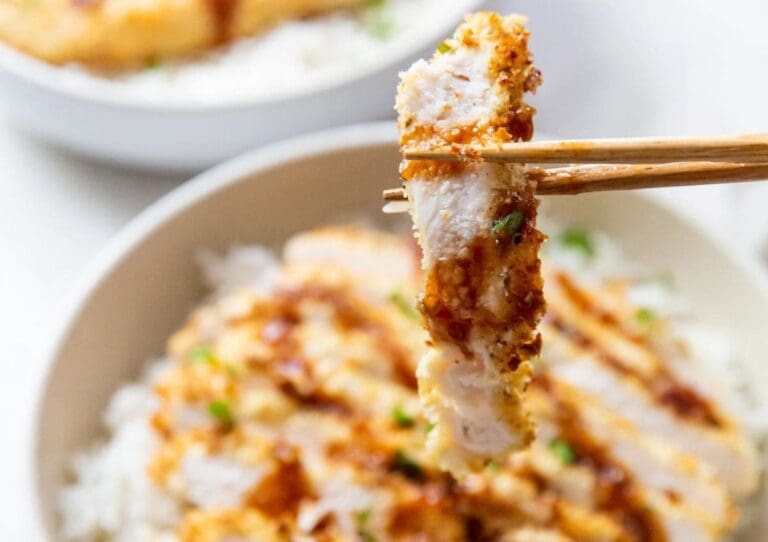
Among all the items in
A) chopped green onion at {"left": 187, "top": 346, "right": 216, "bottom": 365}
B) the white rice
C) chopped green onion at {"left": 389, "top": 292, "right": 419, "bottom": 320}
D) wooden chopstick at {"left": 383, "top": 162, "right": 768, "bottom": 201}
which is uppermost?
the white rice

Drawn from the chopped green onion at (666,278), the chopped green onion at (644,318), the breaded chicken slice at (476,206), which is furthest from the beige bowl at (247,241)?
the breaded chicken slice at (476,206)

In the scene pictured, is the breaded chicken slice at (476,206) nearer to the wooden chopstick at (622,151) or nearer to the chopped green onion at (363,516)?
the wooden chopstick at (622,151)

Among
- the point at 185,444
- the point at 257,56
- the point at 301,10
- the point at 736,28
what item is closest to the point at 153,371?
the point at 185,444

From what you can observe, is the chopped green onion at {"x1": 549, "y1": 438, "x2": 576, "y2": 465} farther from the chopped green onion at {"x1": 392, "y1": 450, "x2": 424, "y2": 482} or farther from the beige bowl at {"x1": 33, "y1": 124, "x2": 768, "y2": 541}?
the beige bowl at {"x1": 33, "y1": 124, "x2": 768, "y2": 541}

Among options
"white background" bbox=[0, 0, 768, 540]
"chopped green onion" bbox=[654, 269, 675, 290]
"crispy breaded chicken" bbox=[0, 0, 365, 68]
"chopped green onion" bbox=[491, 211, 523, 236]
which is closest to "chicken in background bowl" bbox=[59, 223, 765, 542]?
"chopped green onion" bbox=[654, 269, 675, 290]

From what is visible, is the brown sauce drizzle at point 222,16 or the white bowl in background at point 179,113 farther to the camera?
the brown sauce drizzle at point 222,16

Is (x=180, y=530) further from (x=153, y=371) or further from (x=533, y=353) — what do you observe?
(x=533, y=353)

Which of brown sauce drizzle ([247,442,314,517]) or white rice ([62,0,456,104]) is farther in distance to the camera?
white rice ([62,0,456,104])
